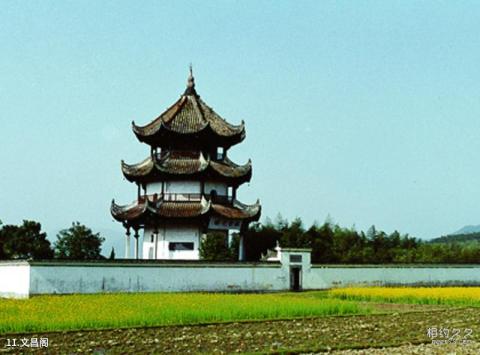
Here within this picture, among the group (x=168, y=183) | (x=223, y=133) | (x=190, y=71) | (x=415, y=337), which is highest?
(x=190, y=71)

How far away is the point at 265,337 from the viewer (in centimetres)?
1878

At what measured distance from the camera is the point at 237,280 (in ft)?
127

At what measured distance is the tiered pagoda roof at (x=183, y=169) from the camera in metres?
44.5

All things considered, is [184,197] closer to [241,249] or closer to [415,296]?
[241,249]

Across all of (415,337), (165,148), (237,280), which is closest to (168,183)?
(165,148)

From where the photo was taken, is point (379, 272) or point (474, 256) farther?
point (474, 256)

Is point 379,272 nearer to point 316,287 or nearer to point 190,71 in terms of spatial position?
point 316,287

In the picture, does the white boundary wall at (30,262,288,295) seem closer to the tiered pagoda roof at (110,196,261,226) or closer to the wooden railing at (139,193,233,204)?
the tiered pagoda roof at (110,196,261,226)

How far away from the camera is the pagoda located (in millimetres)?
44000

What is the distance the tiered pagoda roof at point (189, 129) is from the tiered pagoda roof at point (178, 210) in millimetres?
3668

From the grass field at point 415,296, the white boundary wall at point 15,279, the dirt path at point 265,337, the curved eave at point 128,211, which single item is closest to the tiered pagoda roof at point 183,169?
the curved eave at point 128,211

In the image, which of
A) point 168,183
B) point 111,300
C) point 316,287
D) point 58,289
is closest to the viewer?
point 111,300

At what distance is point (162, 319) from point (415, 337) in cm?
701

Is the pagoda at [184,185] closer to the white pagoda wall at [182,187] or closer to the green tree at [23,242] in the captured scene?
the white pagoda wall at [182,187]
